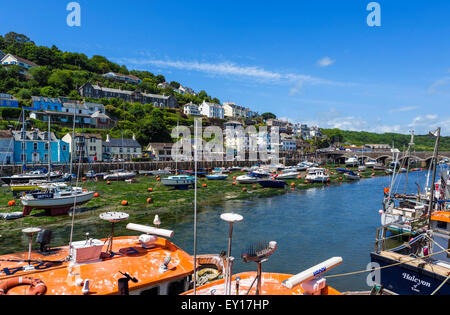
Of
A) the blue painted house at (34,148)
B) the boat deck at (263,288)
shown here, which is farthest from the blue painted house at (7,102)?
the boat deck at (263,288)

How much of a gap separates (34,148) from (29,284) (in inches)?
2700

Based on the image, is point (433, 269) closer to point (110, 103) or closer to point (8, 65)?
point (110, 103)

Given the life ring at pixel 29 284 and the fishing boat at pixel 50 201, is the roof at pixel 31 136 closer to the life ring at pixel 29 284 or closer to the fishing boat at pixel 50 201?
the fishing boat at pixel 50 201

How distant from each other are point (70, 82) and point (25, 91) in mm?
32190

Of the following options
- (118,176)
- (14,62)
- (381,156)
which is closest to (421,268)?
(118,176)

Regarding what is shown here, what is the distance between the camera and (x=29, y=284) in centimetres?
823

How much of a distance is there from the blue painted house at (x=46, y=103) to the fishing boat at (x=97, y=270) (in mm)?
100821

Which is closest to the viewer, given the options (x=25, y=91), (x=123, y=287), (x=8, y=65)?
(x=123, y=287)

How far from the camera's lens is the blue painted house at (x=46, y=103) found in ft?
303

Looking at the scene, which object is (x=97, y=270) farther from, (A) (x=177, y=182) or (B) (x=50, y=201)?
(A) (x=177, y=182)

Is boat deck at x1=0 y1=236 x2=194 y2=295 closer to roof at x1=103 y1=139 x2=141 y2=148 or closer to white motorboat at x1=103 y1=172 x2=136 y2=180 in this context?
white motorboat at x1=103 y1=172 x2=136 y2=180

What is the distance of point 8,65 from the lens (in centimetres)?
12119

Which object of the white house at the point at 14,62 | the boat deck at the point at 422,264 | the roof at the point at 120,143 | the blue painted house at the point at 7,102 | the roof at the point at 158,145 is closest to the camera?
the boat deck at the point at 422,264
